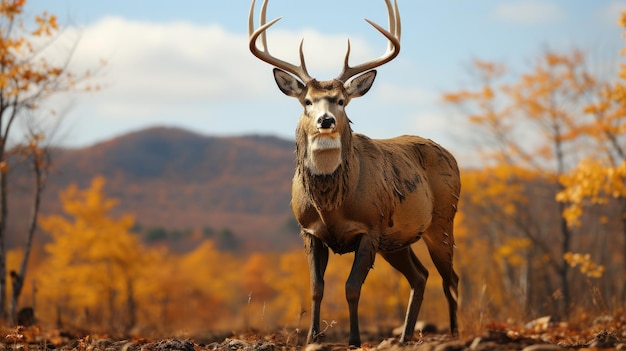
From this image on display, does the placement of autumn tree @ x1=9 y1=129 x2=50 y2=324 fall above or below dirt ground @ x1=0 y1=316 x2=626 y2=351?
above

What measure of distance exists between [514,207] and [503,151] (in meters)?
1.86

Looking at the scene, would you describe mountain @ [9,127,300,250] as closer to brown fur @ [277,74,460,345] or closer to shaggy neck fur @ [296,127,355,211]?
brown fur @ [277,74,460,345]

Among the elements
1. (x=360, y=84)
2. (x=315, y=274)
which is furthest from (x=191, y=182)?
(x=315, y=274)

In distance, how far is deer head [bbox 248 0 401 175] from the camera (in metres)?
7.04

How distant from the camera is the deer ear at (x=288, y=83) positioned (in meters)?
7.52

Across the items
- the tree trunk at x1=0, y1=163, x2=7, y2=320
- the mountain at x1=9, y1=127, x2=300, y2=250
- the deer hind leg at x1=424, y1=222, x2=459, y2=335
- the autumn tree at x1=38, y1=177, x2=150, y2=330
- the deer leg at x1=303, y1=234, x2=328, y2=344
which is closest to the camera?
the deer leg at x1=303, y1=234, x2=328, y2=344

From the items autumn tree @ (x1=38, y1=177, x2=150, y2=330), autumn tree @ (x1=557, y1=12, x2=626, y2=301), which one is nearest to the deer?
autumn tree @ (x1=557, y1=12, x2=626, y2=301)

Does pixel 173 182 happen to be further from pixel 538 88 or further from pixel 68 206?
pixel 538 88

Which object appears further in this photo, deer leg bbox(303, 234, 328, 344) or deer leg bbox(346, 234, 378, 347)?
deer leg bbox(303, 234, 328, 344)

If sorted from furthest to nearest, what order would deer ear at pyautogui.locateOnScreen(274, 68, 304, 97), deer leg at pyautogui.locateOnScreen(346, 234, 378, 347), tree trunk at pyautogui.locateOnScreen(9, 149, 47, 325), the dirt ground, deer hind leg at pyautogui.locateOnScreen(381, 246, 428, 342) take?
tree trunk at pyautogui.locateOnScreen(9, 149, 47, 325) → deer hind leg at pyautogui.locateOnScreen(381, 246, 428, 342) → deer ear at pyautogui.locateOnScreen(274, 68, 304, 97) → deer leg at pyautogui.locateOnScreen(346, 234, 378, 347) → the dirt ground

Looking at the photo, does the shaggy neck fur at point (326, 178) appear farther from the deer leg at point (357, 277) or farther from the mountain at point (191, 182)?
the mountain at point (191, 182)

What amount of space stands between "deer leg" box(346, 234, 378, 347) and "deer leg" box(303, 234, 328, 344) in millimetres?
294

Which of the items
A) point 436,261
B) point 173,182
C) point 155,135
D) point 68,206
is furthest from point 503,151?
point 155,135

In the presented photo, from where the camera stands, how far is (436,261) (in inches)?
366
